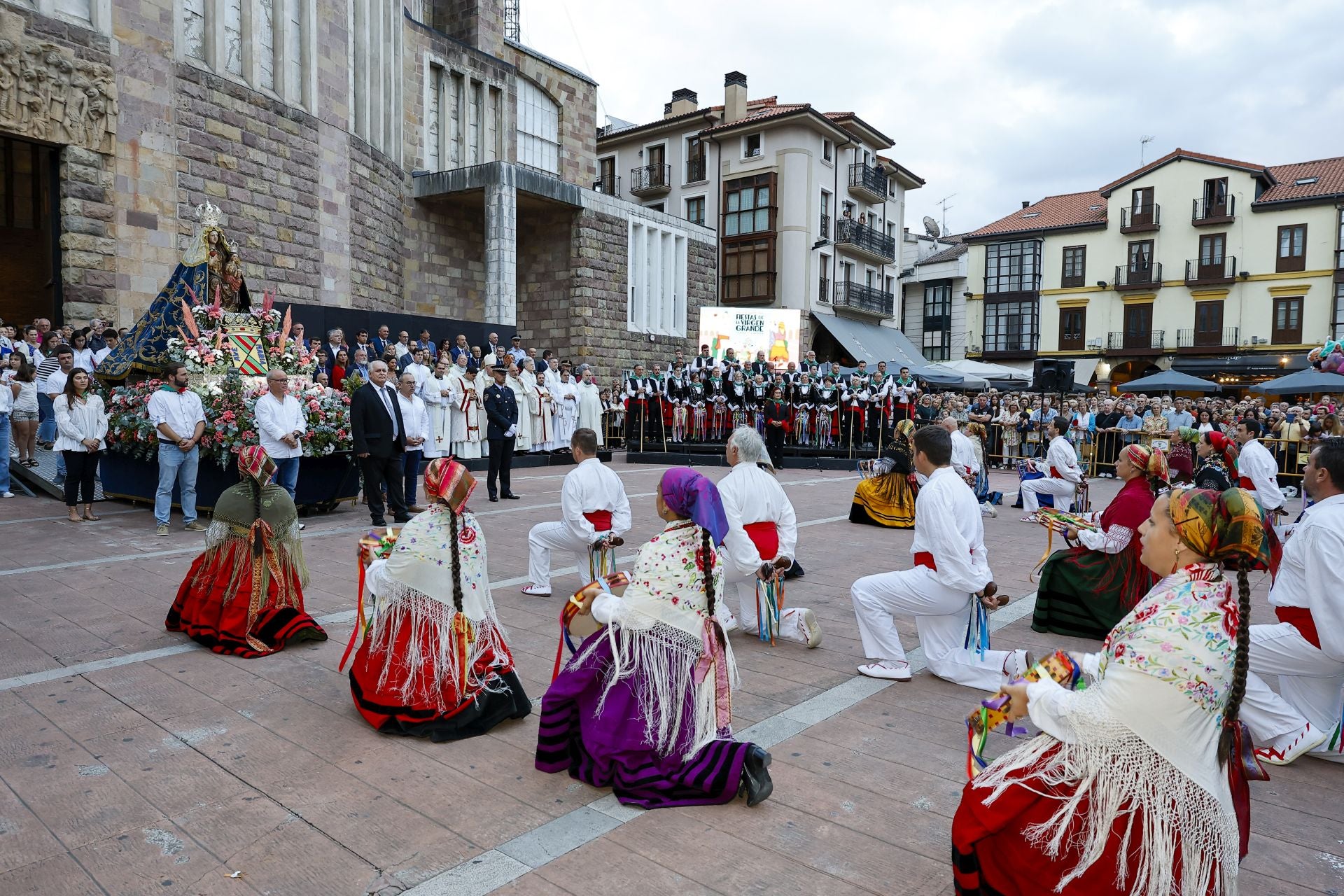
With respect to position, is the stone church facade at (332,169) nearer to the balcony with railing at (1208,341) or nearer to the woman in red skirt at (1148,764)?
the woman in red skirt at (1148,764)

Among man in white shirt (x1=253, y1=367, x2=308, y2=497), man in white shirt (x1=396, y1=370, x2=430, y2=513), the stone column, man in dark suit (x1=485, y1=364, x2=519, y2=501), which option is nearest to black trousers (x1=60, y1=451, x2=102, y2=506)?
man in white shirt (x1=253, y1=367, x2=308, y2=497)

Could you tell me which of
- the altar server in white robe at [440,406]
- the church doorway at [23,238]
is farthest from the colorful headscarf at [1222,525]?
the church doorway at [23,238]

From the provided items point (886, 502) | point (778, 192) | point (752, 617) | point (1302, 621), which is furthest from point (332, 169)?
point (778, 192)

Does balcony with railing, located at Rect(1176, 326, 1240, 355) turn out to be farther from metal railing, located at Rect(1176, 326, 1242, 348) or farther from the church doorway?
the church doorway

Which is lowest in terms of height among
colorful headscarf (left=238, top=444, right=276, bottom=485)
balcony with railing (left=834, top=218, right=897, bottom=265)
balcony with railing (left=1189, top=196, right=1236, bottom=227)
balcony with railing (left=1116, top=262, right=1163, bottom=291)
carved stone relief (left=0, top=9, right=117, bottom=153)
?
colorful headscarf (left=238, top=444, right=276, bottom=485)

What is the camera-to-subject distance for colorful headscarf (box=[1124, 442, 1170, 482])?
5.48m

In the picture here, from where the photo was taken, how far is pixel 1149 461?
554 centimetres

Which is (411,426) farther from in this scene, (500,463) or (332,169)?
(332,169)

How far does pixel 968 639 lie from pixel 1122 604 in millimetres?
1528

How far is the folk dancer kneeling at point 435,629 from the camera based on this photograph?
3850 mm

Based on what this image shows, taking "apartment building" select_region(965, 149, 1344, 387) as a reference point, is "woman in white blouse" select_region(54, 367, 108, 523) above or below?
below

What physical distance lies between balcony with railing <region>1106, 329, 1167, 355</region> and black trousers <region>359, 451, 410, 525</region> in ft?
125

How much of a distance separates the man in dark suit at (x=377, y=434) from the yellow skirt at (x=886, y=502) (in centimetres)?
552

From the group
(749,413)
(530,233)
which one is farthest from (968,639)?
(530,233)
